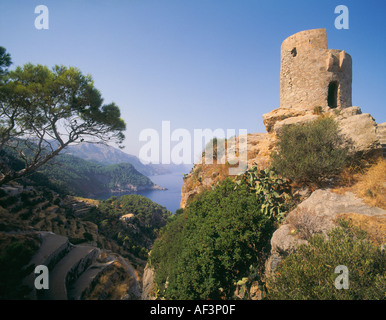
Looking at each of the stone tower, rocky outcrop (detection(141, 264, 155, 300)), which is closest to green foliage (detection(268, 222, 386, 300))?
rocky outcrop (detection(141, 264, 155, 300))

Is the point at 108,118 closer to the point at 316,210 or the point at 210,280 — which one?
the point at 210,280

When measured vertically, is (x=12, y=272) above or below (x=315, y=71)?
below

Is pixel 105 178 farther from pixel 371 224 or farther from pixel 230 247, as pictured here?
pixel 371 224

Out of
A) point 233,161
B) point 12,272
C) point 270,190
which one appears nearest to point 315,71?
point 233,161

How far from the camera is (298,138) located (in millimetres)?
7953

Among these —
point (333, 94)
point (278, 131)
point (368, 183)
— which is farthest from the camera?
point (333, 94)

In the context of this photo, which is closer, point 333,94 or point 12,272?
point 12,272

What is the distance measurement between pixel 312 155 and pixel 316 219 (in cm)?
281

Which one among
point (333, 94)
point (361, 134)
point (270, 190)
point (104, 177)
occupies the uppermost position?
point (333, 94)

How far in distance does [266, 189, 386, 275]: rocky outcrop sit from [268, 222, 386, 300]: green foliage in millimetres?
623

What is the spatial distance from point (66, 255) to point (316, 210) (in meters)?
13.9

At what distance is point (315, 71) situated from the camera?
414 inches

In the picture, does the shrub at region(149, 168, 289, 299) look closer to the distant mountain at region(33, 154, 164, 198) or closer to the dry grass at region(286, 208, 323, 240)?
the dry grass at region(286, 208, 323, 240)
